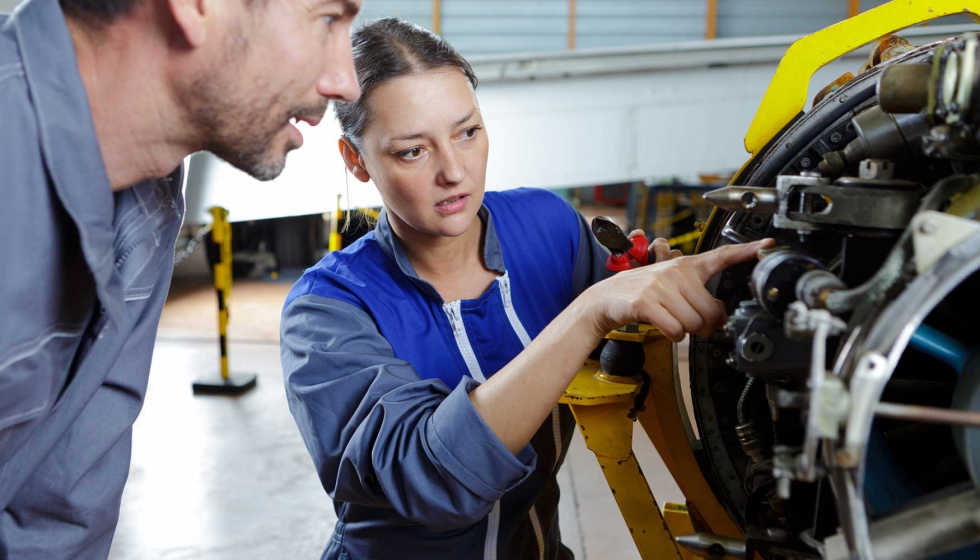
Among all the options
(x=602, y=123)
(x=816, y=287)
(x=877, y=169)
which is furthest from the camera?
(x=602, y=123)

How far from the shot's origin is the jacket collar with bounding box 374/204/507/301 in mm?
1200

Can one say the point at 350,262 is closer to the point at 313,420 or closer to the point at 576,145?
the point at 313,420

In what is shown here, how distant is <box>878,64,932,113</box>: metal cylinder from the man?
558mm

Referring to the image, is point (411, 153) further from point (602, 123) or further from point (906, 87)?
point (602, 123)

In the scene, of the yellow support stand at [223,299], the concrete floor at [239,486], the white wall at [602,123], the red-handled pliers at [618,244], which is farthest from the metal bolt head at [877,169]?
the yellow support stand at [223,299]

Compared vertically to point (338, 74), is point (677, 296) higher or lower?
lower

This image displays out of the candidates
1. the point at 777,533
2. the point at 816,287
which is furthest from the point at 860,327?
the point at 777,533

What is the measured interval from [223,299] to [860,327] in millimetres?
3512

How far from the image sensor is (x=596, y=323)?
0.94 meters

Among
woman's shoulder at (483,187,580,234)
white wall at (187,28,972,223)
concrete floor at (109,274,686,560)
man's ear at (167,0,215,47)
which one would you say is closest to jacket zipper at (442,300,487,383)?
woman's shoulder at (483,187,580,234)

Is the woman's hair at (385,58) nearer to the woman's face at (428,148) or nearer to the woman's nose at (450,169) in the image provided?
the woman's face at (428,148)

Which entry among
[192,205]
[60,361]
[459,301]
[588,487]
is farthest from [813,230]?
[192,205]

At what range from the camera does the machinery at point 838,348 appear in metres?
0.58

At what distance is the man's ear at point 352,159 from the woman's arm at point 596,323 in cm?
45
